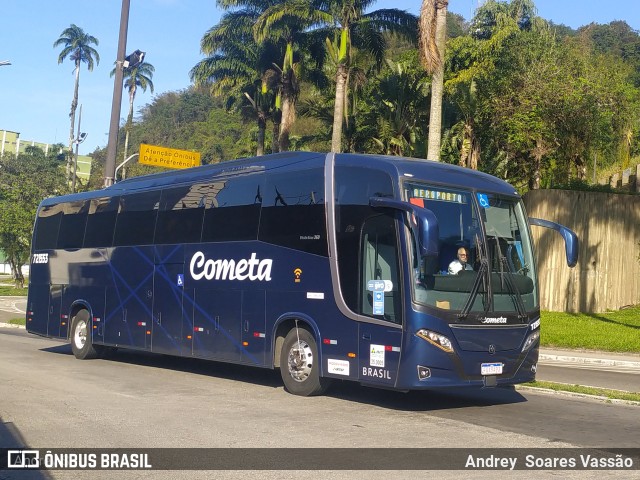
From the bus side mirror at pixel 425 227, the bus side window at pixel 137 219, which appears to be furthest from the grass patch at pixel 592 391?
Result: the bus side window at pixel 137 219

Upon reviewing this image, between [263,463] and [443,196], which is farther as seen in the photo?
[443,196]

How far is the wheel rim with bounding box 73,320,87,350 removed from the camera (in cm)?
1959

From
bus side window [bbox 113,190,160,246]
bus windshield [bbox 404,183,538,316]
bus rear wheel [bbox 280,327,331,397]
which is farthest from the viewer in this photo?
bus side window [bbox 113,190,160,246]

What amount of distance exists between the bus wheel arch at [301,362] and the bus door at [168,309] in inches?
118

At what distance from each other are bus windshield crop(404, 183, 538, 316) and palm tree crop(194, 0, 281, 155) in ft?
103

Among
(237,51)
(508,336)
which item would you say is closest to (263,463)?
(508,336)

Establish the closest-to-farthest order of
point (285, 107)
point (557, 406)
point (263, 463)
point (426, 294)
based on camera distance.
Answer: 1. point (263, 463)
2. point (426, 294)
3. point (557, 406)
4. point (285, 107)

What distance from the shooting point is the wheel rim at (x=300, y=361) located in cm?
1327

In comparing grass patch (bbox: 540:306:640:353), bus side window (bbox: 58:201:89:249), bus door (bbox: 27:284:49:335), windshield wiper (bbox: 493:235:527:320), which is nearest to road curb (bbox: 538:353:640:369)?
grass patch (bbox: 540:306:640:353)

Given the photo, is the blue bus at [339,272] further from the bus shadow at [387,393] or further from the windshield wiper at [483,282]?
the bus shadow at [387,393]

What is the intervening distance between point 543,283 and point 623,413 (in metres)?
17.9

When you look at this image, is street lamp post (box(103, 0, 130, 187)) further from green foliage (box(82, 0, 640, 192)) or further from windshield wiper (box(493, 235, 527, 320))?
Result: windshield wiper (box(493, 235, 527, 320))

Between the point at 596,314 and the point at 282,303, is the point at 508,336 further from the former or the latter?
the point at 596,314

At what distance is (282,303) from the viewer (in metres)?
13.8
